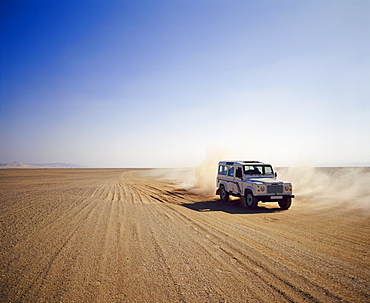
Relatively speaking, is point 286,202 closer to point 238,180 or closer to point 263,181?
point 263,181

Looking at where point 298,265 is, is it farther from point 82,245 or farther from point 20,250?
point 20,250

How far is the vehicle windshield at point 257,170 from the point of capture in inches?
534

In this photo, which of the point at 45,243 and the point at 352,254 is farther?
the point at 45,243

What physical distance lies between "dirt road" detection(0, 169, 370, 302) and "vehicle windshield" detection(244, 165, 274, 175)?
15.8ft

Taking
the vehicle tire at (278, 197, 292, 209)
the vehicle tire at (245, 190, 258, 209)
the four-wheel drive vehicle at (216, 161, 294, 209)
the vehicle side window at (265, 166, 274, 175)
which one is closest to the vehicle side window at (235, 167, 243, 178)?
the four-wheel drive vehicle at (216, 161, 294, 209)

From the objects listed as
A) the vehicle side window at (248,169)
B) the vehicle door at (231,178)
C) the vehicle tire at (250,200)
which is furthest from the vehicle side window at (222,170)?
the vehicle tire at (250,200)

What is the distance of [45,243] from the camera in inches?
239

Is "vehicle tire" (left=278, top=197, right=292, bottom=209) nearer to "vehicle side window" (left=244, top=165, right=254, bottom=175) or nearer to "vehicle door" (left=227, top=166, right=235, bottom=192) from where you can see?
"vehicle side window" (left=244, top=165, right=254, bottom=175)

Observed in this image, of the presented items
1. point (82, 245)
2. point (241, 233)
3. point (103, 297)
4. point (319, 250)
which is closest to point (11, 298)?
point (103, 297)

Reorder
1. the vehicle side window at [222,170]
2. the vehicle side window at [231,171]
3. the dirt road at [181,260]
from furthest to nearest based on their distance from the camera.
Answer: the vehicle side window at [222,170] → the vehicle side window at [231,171] → the dirt road at [181,260]

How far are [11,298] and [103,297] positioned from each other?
1485 millimetres

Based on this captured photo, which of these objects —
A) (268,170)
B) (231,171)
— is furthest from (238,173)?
(268,170)

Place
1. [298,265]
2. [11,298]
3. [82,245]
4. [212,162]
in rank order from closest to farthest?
[11,298], [298,265], [82,245], [212,162]

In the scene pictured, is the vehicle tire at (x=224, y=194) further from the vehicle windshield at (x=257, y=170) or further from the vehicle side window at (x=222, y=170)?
the vehicle windshield at (x=257, y=170)
